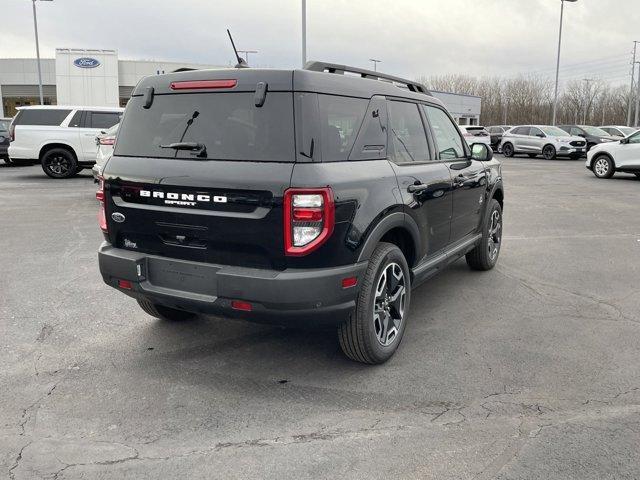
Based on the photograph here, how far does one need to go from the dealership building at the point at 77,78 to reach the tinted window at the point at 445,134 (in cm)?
3526

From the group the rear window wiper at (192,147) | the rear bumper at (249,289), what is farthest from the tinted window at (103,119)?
the rear bumper at (249,289)

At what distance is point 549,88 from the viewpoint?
79.1 metres

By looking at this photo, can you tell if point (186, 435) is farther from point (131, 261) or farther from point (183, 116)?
point (183, 116)

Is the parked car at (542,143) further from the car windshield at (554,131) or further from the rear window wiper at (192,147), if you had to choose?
the rear window wiper at (192,147)

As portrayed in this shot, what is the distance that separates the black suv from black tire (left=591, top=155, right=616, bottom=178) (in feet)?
49.7

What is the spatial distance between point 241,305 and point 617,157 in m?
16.4

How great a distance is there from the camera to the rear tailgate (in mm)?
3227

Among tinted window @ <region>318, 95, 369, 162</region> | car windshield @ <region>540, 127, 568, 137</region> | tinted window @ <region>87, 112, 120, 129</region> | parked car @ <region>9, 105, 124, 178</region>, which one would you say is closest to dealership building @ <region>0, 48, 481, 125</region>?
car windshield @ <region>540, 127, 568, 137</region>

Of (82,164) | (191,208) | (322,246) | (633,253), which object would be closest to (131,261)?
(191,208)

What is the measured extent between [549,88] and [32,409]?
85701 mm

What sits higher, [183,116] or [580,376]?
[183,116]

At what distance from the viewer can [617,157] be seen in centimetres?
1662

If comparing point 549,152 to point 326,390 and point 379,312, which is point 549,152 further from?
point 326,390

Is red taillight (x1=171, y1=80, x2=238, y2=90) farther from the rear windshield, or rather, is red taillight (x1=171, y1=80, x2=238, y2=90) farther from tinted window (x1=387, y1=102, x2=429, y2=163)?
tinted window (x1=387, y1=102, x2=429, y2=163)
